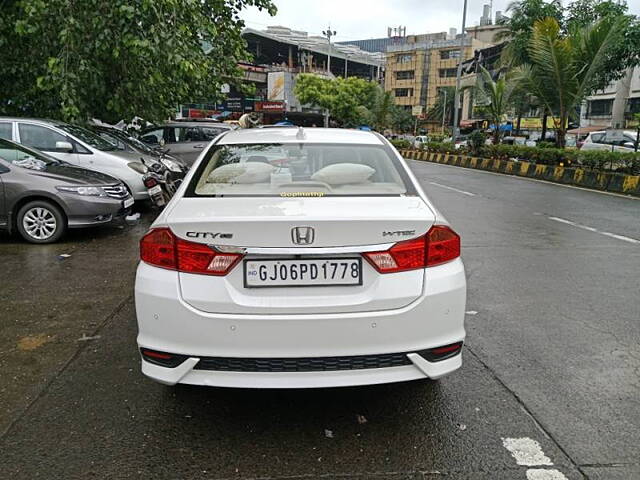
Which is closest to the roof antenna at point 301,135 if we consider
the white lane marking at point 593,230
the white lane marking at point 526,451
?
the white lane marking at point 526,451

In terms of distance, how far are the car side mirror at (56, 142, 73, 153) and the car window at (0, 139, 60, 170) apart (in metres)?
1.25

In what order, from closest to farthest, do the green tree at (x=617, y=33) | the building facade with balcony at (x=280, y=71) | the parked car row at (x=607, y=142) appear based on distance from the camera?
the green tree at (x=617, y=33), the parked car row at (x=607, y=142), the building facade with balcony at (x=280, y=71)

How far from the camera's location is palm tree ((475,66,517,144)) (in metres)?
23.8

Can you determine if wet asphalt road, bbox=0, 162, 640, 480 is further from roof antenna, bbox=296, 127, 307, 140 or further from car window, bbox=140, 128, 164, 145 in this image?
car window, bbox=140, 128, 164, 145

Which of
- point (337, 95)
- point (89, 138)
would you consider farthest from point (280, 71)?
point (89, 138)

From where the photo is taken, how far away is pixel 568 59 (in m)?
16.7

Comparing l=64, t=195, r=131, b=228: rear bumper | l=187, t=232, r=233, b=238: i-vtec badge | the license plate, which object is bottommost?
l=64, t=195, r=131, b=228: rear bumper

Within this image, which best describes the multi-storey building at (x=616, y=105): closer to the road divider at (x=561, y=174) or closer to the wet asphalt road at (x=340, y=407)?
the road divider at (x=561, y=174)

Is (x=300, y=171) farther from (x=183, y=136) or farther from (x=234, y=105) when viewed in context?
(x=234, y=105)

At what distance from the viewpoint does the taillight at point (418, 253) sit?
2.71 meters

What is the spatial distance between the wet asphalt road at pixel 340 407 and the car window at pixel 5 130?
4.47 m

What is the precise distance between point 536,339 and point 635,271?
279 centimetres

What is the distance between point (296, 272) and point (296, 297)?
117mm

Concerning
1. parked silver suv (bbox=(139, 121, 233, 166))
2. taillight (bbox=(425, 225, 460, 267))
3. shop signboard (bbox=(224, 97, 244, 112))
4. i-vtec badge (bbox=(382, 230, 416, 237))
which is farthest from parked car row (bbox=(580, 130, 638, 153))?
shop signboard (bbox=(224, 97, 244, 112))
